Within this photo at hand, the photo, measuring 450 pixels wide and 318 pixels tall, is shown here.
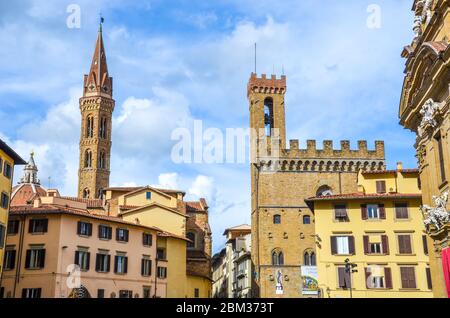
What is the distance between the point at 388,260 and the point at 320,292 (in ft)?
20.7

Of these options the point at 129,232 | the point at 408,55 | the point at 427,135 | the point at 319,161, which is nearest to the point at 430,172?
the point at 427,135

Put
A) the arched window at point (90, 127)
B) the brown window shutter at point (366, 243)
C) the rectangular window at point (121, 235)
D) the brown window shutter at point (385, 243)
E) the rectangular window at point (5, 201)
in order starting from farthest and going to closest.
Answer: the arched window at point (90, 127), the rectangular window at point (121, 235), the brown window shutter at point (366, 243), the brown window shutter at point (385, 243), the rectangular window at point (5, 201)

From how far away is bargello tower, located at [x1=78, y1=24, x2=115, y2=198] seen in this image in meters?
99.2

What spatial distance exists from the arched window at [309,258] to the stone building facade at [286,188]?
0.98 ft

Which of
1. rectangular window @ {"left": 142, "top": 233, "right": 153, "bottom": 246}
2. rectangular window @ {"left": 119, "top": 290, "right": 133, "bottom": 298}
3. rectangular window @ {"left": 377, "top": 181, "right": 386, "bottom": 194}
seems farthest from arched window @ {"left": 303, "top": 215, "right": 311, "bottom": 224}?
rectangular window @ {"left": 119, "top": 290, "right": 133, "bottom": 298}

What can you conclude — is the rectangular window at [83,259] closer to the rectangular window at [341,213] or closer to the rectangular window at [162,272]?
the rectangular window at [162,272]

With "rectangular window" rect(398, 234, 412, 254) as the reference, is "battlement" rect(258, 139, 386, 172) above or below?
above

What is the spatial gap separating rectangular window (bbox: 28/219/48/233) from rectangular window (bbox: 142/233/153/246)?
33.3ft

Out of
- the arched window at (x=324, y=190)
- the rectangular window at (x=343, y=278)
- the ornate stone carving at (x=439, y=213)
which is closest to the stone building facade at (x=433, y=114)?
the ornate stone carving at (x=439, y=213)

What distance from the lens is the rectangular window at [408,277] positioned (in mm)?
A: 44156

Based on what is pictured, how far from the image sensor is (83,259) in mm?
47562

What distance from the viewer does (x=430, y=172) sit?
24984 mm

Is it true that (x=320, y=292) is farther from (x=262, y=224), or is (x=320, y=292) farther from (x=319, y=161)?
(x=319, y=161)

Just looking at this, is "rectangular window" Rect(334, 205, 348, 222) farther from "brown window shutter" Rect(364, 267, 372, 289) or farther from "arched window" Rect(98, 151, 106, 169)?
"arched window" Rect(98, 151, 106, 169)
